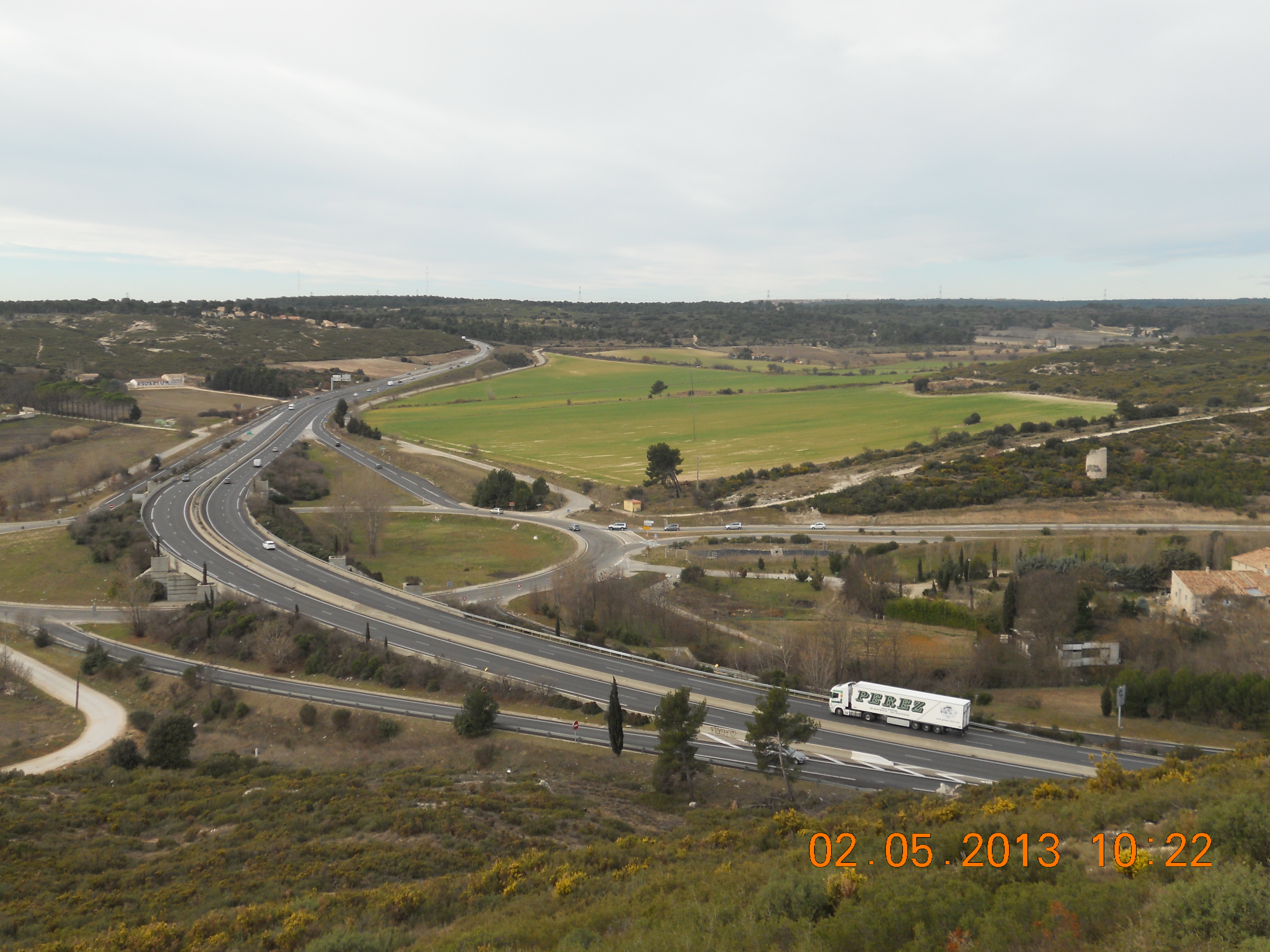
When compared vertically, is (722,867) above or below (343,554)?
above

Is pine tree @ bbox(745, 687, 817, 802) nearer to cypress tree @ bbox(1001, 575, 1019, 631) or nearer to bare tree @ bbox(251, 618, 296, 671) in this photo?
cypress tree @ bbox(1001, 575, 1019, 631)

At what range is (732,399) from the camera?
14912 cm

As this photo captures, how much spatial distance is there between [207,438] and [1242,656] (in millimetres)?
126269

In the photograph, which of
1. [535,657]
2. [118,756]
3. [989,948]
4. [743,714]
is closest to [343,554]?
[535,657]

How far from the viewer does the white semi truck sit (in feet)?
119

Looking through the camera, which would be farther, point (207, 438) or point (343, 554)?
point (207, 438)

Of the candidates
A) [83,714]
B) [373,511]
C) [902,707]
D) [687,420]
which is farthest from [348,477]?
[902,707]

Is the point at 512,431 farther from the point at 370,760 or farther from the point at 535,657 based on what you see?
the point at 370,760

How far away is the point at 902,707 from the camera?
123ft

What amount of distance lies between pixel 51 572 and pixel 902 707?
6786cm
